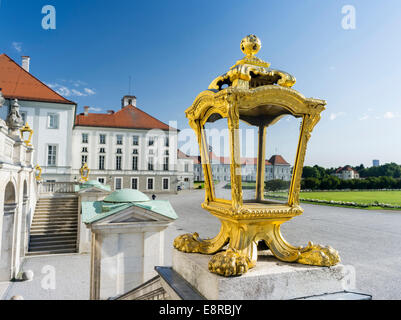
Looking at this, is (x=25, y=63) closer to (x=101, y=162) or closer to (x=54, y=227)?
(x=101, y=162)

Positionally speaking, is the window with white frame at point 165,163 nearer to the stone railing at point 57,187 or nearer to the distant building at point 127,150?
the distant building at point 127,150

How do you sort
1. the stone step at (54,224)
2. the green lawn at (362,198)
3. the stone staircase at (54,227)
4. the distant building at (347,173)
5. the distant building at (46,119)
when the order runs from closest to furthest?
the stone staircase at (54,227), the stone step at (54,224), the distant building at (46,119), the green lawn at (362,198), the distant building at (347,173)

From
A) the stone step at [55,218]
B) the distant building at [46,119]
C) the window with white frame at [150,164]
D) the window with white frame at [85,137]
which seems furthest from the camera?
the window with white frame at [150,164]

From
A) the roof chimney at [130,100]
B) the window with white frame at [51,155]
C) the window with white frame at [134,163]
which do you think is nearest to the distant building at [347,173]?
the roof chimney at [130,100]

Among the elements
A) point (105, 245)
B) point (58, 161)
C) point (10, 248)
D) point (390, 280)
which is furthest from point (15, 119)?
point (58, 161)

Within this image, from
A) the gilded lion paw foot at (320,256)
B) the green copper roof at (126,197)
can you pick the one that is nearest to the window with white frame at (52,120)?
the green copper roof at (126,197)

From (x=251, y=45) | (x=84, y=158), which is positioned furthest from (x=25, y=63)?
(x=251, y=45)

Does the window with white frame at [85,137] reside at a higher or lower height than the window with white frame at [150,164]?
higher

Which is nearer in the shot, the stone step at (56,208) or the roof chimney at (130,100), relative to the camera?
the stone step at (56,208)

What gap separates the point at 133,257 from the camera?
24.2ft

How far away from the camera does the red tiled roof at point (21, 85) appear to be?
33.1m

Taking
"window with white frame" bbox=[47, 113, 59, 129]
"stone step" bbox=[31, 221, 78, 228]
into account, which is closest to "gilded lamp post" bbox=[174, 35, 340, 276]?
"stone step" bbox=[31, 221, 78, 228]

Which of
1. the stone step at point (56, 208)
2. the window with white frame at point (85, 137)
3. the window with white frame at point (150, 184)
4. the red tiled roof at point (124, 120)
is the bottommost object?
the stone step at point (56, 208)

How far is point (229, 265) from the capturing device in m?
1.87
